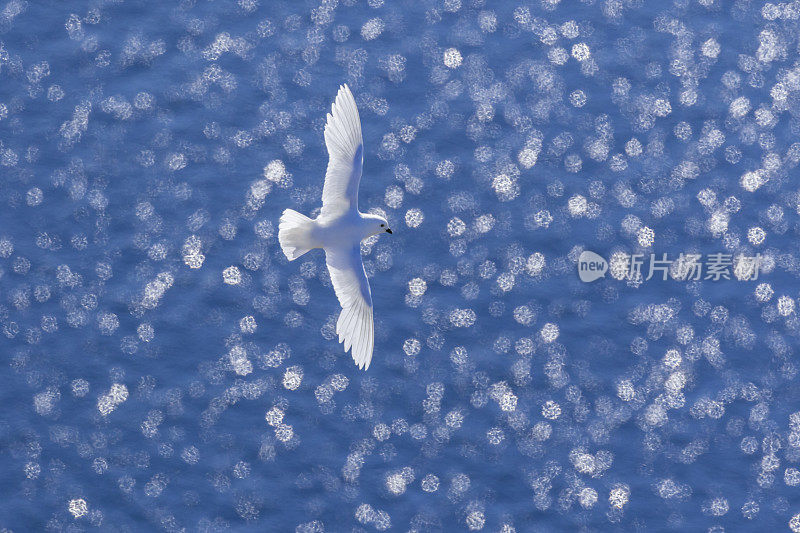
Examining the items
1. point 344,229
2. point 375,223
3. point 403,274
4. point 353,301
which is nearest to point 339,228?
point 344,229

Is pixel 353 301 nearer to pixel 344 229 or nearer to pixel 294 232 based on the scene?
pixel 344 229

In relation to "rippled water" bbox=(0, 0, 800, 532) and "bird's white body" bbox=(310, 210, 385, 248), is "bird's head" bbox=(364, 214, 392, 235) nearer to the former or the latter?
"bird's white body" bbox=(310, 210, 385, 248)

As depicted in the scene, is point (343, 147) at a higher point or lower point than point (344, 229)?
higher

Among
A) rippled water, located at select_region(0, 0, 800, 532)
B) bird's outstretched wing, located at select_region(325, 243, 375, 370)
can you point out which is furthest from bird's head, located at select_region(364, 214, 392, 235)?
rippled water, located at select_region(0, 0, 800, 532)

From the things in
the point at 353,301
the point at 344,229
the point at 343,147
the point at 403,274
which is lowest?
the point at 403,274

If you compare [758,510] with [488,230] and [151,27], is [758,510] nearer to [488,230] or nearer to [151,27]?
[488,230]

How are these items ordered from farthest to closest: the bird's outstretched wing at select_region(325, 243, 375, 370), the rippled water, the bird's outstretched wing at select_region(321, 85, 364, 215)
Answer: the rippled water < the bird's outstretched wing at select_region(325, 243, 375, 370) < the bird's outstretched wing at select_region(321, 85, 364, 215)

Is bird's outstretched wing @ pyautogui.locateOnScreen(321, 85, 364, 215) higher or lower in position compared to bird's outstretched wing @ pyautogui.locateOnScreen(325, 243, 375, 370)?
higher
